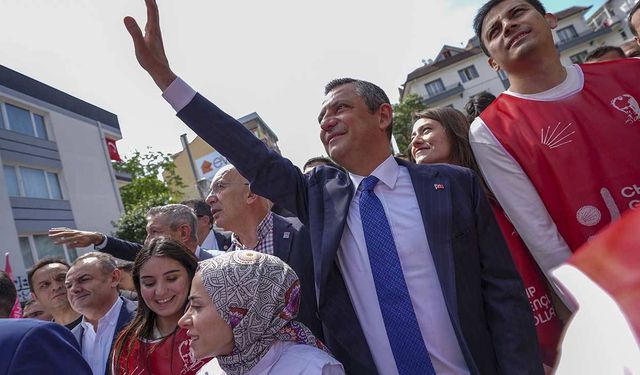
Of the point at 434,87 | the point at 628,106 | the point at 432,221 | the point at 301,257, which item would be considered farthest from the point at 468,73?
the point at 432,221

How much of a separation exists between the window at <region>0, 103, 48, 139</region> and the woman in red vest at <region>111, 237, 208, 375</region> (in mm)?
24792

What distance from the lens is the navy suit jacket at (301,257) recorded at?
2.66 m

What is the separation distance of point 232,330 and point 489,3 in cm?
196

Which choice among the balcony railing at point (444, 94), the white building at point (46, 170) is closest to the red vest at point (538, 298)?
the white building at point (46, 170)

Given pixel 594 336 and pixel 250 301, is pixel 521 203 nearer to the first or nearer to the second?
pixel 250 301

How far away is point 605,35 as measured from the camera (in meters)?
50.9

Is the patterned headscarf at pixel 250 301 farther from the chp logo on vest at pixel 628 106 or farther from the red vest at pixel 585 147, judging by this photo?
the chp logo on vest at pixel 628 106

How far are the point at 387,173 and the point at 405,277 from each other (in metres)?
0.50

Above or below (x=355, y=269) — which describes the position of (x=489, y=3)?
above

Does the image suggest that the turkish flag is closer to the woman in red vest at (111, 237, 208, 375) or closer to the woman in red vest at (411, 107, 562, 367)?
the woman in red vest at (111, 237, 208, 375)

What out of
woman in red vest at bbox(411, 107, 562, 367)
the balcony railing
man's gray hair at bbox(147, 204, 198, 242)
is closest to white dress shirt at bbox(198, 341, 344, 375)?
woman in red vest at bbox(411, 107, 562, 367)

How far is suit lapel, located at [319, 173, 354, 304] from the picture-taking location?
6.92 feet

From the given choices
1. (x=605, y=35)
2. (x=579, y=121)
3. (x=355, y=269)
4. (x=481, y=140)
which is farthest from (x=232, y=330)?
(x=605, y=35)

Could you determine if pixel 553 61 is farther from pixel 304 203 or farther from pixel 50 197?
pixel 50 197
